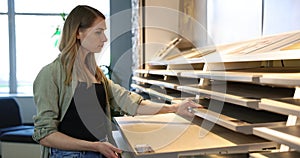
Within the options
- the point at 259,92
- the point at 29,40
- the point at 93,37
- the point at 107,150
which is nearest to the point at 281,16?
the point at 259,92

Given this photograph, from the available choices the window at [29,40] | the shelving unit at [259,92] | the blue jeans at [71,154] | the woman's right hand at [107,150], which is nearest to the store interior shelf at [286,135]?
the shelving unit at [259,92]

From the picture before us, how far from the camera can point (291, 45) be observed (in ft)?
3.64

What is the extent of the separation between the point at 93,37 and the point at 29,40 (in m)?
4.31

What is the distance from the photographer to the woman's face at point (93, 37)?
151 cm

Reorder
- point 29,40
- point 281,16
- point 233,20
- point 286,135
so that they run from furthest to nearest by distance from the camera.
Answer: point 29,40, point 233,20, point 281,16, point 286,135

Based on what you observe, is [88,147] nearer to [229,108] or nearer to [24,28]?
[229,108]

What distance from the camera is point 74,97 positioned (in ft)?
4.92

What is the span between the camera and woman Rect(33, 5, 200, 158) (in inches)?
56.9

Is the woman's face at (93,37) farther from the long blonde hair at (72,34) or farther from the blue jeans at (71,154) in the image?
the blue jeans at (71,154)

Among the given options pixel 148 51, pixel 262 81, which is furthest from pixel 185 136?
pixel 148 51

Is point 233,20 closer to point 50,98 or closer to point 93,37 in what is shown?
point 93,37

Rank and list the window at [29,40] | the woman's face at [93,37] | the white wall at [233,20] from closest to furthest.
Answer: the woman's face at [93,37] → the white wall at [233,20] → the window at [29,40]

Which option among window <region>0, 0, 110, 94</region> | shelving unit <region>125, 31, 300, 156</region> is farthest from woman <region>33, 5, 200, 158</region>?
window <region>0, 0, 110, 94</region>

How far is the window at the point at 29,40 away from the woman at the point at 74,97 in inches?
153
